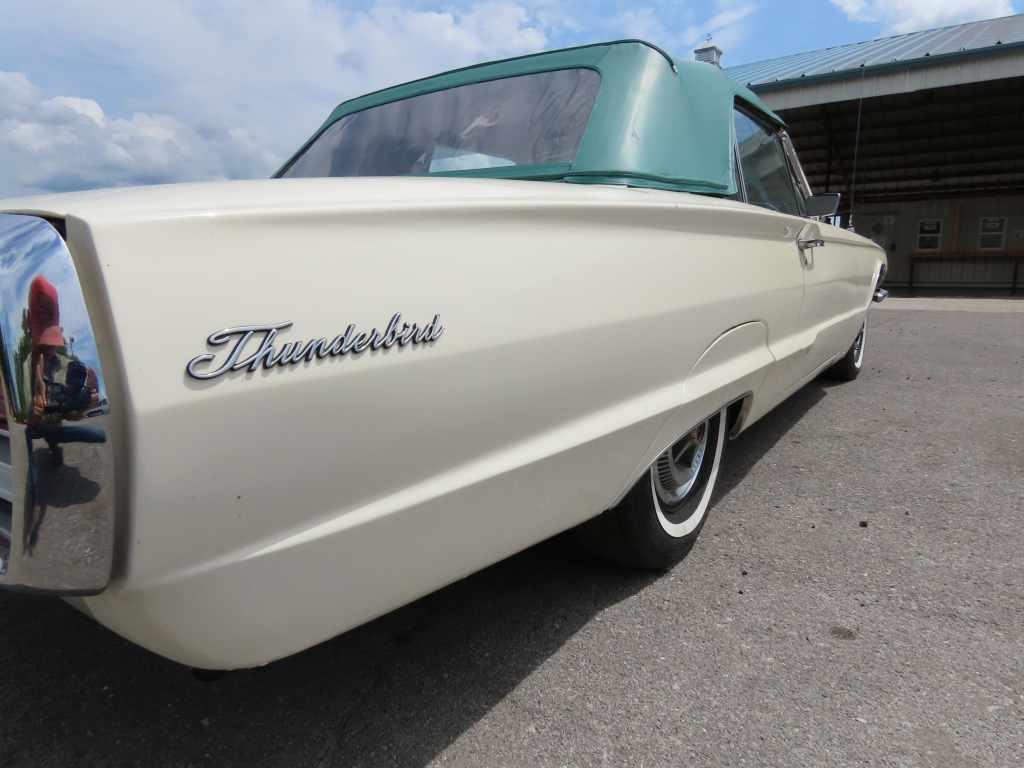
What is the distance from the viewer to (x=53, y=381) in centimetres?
93

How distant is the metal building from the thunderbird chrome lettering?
11636mm

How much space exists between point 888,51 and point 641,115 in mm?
15135

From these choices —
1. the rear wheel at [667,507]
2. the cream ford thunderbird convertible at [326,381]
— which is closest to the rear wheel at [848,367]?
the rear wheel at [667,507]

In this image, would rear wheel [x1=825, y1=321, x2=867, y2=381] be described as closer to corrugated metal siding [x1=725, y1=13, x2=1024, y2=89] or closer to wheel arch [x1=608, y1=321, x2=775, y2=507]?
wheel arch [x1=608, y1=321, x2=775, y2=507]

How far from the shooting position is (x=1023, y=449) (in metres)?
3.54

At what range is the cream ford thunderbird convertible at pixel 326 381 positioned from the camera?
942 mm

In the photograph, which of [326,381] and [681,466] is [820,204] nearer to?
[681,466]

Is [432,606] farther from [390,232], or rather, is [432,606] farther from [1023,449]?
[1023,449]

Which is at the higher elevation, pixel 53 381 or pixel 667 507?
pixel 53 381

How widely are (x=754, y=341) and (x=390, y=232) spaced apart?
62.4 inches

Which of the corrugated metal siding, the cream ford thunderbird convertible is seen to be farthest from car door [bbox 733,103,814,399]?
the corrugated metal siding

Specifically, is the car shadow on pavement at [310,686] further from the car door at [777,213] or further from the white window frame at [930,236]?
the white window frame at [930,236]

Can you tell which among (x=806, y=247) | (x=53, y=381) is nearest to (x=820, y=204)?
(x=806, y=247)

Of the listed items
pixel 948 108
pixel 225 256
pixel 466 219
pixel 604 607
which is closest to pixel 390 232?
pixel 466 219
